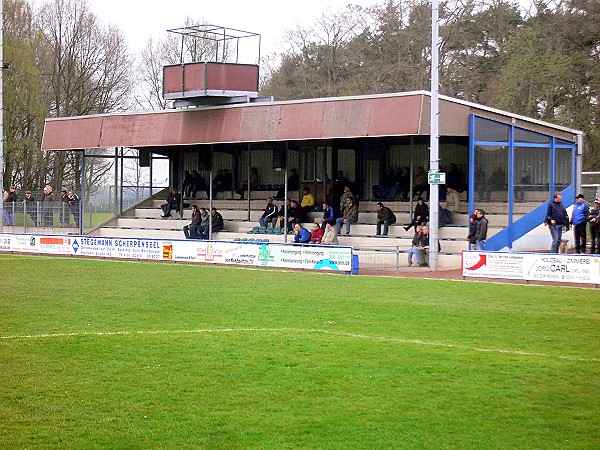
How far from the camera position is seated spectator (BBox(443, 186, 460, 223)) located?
3453cm

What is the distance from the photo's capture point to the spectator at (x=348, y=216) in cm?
3562

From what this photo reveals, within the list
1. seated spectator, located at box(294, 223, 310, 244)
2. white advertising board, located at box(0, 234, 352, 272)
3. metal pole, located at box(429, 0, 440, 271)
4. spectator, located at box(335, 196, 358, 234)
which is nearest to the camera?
metal pole, located at box(429, 0, 440, 271)

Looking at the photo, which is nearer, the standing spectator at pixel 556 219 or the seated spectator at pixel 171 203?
the standing spectator at pixel 556 219

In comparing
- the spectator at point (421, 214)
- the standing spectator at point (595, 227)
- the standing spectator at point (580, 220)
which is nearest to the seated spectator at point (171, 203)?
the spectator at point (421, 214)

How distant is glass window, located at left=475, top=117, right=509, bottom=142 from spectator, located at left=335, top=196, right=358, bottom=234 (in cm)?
569

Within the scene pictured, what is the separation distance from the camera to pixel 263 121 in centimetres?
3669

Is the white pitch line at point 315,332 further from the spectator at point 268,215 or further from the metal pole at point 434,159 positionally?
the spectator at point 268,215

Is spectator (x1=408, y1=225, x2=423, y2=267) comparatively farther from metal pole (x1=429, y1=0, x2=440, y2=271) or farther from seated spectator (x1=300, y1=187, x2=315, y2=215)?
seated spectator (x1=300, y1=187, x2=315, y2=215)

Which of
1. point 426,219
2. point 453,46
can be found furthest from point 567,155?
point 453,46

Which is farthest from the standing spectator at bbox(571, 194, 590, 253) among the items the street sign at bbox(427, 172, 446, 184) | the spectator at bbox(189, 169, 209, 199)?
the spectator at bbox(189, 169, 209, 199)

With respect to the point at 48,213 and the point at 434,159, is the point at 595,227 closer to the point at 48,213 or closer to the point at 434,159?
the point at 434,159

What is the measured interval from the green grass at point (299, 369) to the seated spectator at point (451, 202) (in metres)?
11.3

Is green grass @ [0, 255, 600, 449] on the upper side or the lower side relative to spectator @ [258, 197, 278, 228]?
lower

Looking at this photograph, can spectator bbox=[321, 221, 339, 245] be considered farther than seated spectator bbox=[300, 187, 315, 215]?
No
